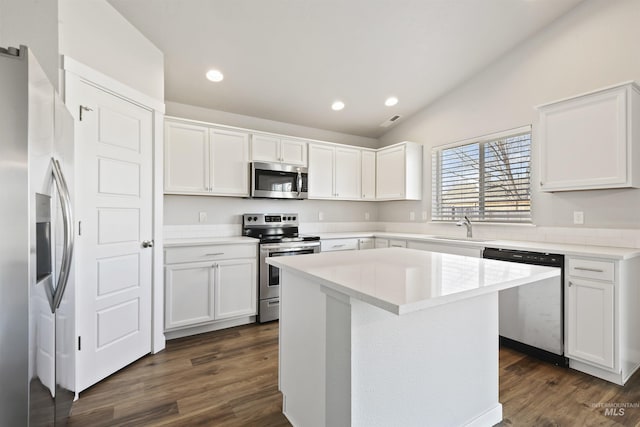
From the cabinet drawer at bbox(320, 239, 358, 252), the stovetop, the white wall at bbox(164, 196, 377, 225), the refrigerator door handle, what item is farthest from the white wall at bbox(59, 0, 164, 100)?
the cabinet drawer at bbox(320, 239, 358, 252)

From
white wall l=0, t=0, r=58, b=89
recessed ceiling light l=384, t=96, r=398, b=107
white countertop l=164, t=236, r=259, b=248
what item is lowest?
white countertop l=164, t=236, r=259, b=248

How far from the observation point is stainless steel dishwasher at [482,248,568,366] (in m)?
2.43

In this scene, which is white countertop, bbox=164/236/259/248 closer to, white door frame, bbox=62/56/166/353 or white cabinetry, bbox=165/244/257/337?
white cabinetry, bbox=165/244/257/337

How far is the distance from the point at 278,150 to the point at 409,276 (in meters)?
2.87

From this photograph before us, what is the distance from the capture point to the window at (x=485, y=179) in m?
3.27

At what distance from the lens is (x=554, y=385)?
2164 millimetres

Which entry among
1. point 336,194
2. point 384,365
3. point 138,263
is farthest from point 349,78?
point 384,365

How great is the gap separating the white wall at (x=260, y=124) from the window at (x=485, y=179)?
1305 mm

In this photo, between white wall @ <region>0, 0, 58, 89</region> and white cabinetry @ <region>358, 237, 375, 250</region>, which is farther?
white cabinetry @ <region>358, 237, 375, 250</region>

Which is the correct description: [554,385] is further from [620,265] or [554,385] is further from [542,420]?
[620,265]

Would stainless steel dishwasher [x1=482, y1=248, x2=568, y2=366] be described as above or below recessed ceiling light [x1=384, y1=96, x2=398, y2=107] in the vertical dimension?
below

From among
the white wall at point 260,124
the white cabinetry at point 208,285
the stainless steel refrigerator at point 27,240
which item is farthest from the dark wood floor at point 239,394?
the white wall at point 260,124

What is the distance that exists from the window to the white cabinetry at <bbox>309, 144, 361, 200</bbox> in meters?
1.10

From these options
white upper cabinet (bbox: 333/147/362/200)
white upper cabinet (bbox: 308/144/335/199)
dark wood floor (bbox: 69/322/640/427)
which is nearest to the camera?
dark wood floor (bbox: 69/322/640/427)
